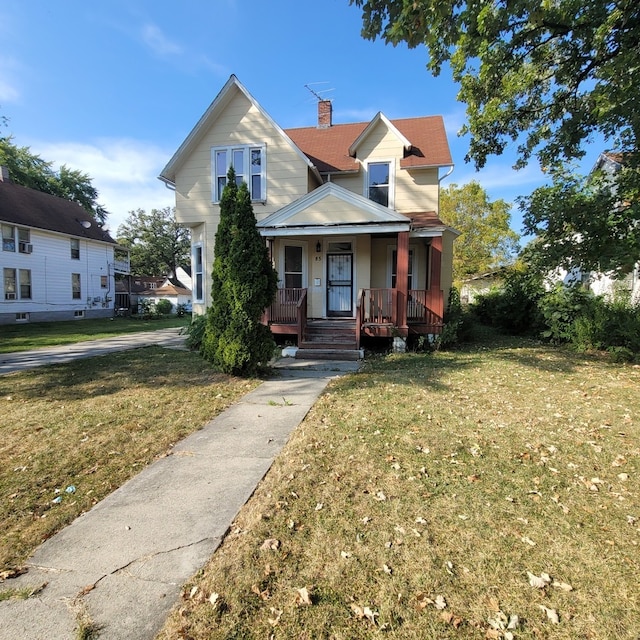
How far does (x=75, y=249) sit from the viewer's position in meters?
25.6

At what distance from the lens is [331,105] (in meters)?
15.0

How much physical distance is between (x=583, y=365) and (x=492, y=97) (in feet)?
22.8

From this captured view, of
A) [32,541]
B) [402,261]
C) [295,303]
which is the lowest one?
[32,541]

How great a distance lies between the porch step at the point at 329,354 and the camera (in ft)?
30.1

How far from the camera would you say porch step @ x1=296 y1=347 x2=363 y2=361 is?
9.18m

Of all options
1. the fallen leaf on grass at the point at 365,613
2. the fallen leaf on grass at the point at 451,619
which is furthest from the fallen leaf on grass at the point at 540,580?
the fallen leaf on grass at the point at 365,613

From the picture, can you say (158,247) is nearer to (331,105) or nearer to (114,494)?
(331,105)

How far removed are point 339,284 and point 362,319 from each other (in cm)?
224

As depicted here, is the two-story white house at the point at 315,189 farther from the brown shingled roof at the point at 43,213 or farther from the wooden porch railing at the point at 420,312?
the brown shingled roof at the point at 43,213

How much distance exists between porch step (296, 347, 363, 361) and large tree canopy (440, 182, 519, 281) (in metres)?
24.7

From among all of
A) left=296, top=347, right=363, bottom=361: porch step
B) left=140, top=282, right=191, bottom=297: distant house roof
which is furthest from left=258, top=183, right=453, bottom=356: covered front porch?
left=140, top=282, right=191, bottom=297: distant house roof

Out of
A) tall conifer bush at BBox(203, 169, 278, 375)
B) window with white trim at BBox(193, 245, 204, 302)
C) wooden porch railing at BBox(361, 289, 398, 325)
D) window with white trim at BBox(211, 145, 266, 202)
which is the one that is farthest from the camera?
window with white trim at BBox(193, 245, 204, 302)

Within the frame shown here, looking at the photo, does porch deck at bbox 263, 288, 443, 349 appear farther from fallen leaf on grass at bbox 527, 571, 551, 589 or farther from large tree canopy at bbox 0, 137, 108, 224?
large tree canopy at bbox 0, 137, 108, 224

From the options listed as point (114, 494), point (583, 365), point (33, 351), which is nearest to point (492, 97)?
point (583, 365)
